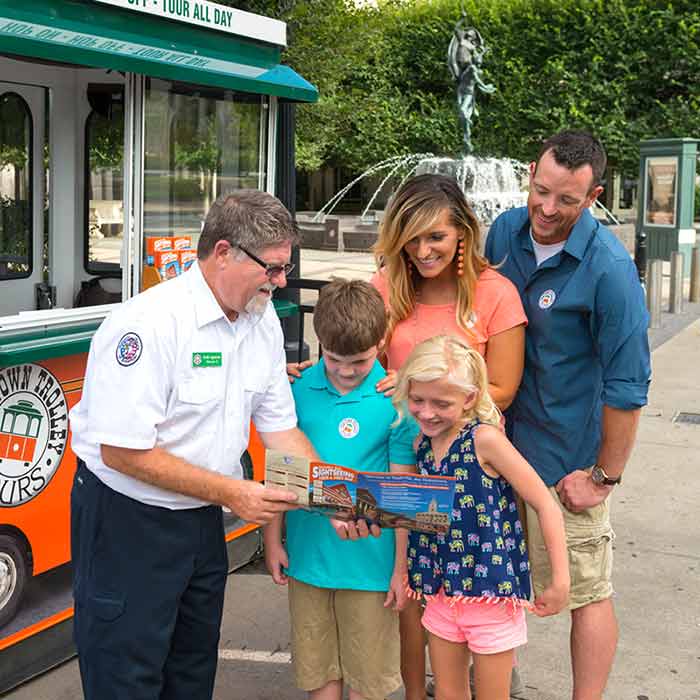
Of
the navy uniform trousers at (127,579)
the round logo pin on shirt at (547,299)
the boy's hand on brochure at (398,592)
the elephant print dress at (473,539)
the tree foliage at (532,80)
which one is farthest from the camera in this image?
the tree foliage at (532,80)

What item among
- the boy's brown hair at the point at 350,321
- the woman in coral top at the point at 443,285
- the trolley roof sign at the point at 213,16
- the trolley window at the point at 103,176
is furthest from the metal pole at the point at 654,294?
the boy's brown hair at the point at 350,321

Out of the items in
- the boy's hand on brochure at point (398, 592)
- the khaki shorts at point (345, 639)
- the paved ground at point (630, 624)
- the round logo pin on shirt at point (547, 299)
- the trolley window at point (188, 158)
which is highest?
the trolley window at point (188, 158)

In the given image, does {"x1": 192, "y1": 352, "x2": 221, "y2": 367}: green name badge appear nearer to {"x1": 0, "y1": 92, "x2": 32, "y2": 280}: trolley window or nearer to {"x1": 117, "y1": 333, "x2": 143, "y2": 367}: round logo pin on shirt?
{"x1": 117, "y1": 333, "x2": 143, "y2": 367}: round logo pin on shirt

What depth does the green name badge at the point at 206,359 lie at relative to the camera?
2309mm

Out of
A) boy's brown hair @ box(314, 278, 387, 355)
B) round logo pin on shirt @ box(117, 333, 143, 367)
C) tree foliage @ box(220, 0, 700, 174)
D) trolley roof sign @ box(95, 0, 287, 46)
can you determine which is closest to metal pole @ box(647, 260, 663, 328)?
trolley roof sign @ box(95, 0, 287, 46)

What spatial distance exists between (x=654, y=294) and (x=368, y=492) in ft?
35.3

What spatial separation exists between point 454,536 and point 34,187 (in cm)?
361

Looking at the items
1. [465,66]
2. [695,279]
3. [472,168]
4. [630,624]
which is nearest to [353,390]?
[630,624]

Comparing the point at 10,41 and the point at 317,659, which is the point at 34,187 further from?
the point at 317,659

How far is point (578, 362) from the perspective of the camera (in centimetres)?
300

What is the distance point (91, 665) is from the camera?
2.43 metres

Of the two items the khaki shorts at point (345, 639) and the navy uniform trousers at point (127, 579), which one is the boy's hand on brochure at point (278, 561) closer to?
the khaki shorts at point (345, 639)

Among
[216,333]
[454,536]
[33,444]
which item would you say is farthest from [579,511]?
[33,444]

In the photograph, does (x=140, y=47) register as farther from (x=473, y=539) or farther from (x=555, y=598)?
(x=555, y=598)
